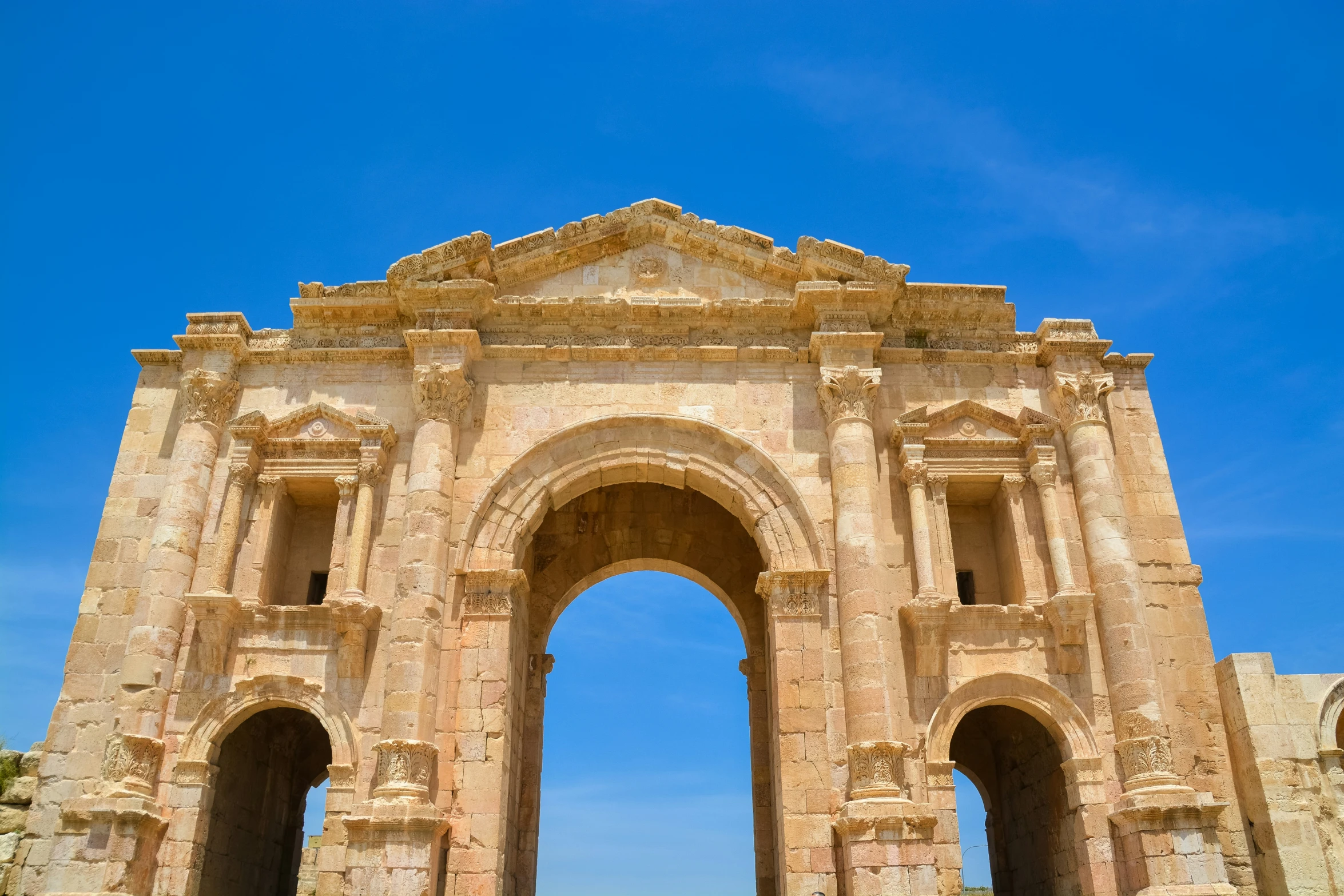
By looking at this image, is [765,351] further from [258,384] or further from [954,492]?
[258,384]

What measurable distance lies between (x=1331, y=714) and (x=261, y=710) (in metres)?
15.8

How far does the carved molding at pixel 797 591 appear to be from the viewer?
15320mm

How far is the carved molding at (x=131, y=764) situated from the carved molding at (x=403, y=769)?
320 cm

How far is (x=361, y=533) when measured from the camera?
15641mm

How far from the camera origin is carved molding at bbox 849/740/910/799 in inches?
537

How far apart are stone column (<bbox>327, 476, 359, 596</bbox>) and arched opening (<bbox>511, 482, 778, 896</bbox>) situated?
4506 millimetres

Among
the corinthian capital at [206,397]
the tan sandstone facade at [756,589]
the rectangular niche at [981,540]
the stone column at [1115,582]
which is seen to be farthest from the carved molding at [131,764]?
the stone column at [1115,582]

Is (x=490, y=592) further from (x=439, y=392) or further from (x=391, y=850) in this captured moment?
(x=391, y=850)

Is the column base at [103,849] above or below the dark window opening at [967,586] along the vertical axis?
below

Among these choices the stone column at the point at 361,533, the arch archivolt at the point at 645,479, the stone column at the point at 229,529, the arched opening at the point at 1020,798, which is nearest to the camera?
the stone column at the point at 361,533

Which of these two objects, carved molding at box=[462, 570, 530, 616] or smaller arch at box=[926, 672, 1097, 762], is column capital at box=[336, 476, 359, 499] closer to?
carved molding at box=[462, 570, 530, 616]

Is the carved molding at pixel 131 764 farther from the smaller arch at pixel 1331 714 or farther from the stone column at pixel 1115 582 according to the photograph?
the smaller arch at pixel 1331 714

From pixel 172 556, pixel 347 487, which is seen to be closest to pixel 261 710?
pixel 172 556

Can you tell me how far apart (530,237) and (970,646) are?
989 centimetres
